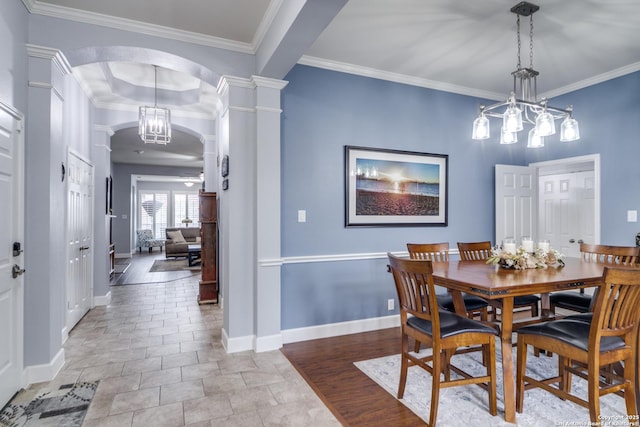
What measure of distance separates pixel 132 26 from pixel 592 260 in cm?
447

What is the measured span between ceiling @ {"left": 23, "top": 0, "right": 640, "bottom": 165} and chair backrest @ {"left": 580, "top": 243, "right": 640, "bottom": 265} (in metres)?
1.89

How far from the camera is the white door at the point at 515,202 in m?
4.49

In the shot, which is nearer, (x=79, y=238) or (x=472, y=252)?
(x=472, y=252)

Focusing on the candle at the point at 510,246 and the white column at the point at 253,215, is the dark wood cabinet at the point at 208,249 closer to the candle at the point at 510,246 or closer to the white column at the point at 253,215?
the white column at the point at 253,215

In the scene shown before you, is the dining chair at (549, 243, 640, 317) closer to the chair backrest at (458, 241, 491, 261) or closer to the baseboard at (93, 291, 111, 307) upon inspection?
the chair backrest at (458, 241, 491, 261)

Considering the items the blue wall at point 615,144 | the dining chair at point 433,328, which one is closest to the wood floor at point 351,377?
the dining chair at point 433,328

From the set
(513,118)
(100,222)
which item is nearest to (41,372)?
(100,222)

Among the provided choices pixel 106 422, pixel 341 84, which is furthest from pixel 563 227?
pixel 106 422

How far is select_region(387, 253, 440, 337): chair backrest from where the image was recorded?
1.96 meters

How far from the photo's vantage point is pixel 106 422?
2086 mm

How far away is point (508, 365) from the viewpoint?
2.09 metres

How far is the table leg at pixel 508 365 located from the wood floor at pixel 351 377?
1.72ft

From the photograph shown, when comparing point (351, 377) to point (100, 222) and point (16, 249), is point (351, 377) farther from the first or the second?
point (100, 222)

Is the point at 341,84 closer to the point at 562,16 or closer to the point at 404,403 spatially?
the point at 562,16
